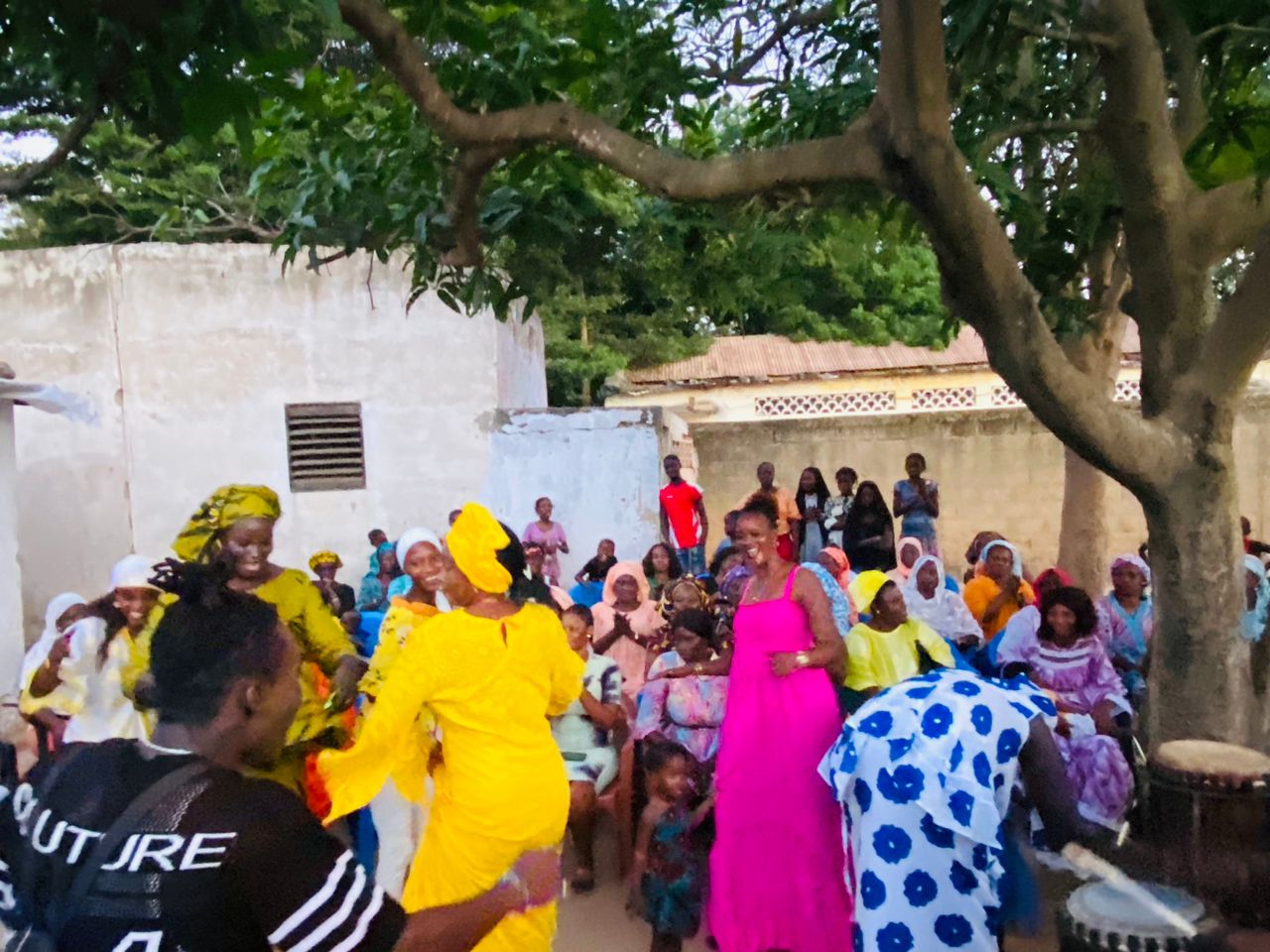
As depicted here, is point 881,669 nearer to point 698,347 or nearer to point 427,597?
point 427,597

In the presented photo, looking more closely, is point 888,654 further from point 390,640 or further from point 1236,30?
point 1236,30

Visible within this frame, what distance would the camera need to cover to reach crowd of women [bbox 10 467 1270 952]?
3.09 meters

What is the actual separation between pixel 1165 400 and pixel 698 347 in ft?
49.7

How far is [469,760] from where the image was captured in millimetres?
3162

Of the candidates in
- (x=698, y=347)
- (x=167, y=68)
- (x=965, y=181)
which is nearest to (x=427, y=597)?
(x=167, y=68)

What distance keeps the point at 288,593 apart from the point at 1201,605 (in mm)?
2932

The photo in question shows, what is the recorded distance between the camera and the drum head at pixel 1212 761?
10.3ft

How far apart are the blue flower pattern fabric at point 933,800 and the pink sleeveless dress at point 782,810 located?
48 cm

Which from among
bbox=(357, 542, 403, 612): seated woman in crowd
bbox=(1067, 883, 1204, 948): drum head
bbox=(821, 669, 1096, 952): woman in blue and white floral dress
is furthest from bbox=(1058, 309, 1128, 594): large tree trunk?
bbox=(1067, 883, 1204, 948): drum head

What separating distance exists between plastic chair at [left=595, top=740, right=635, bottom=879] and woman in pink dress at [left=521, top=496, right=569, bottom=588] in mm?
4590

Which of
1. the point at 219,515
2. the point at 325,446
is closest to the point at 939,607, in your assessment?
the point at 219,515

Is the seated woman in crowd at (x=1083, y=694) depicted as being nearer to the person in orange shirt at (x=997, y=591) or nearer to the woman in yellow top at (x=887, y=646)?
the woman in yellow top at (x=887, y=646)

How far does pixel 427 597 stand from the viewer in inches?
183

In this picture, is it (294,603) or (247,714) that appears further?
(294,603)
